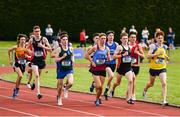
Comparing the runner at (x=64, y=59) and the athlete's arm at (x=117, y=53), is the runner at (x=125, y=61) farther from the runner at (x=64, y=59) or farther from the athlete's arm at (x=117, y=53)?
the runner at (x=64, y=59)

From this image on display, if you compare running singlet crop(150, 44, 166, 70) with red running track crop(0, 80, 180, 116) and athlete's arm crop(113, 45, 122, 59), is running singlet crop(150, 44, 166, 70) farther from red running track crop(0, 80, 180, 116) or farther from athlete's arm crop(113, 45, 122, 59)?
red running track crop(0, 80, 180, 116)

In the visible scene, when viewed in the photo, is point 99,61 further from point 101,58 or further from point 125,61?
point 125,61

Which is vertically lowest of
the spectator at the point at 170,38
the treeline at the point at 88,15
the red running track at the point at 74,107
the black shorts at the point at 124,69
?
the red running track at the point at 74,107

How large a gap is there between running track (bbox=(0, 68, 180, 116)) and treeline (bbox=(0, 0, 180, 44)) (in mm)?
31341

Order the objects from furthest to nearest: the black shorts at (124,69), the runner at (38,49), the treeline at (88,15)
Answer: the treeline at (88,15)
the runner at (38,49)
the black shorts at (124,69)

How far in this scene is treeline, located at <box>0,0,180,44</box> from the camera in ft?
161

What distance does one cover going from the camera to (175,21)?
163 ft

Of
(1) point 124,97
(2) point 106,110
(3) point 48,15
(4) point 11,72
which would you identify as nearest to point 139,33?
(3) point 48,15

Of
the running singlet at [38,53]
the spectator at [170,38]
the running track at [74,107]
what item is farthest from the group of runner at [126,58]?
the spectator at [170,38]

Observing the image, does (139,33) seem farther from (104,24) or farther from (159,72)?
(159,72)

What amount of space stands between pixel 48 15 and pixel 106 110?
116 ft

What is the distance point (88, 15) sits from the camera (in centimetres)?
4947

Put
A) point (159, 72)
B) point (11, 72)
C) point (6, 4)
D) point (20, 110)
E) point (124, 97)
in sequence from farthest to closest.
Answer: point (6, 4) < point (11, 72) < point (124, 97) < point (159, 72) < point (20, 110)

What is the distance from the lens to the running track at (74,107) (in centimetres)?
1413
